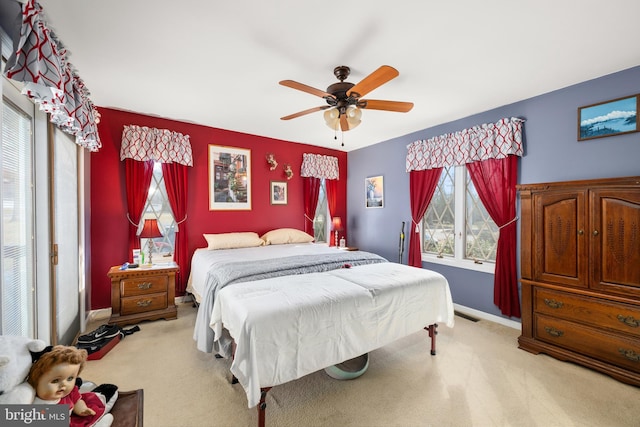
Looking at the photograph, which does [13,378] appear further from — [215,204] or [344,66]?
[215,204]

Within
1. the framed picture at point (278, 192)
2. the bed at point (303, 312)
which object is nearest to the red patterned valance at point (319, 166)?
the framed picture at point (278, 192)

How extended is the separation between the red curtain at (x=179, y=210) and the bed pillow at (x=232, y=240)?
1.06 ft

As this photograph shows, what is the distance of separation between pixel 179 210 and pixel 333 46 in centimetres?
293

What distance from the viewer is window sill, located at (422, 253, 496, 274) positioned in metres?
3.33

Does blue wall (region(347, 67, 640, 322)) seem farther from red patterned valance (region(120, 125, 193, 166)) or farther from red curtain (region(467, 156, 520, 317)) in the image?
red patterned valance (region(120, 125, 193, 166))

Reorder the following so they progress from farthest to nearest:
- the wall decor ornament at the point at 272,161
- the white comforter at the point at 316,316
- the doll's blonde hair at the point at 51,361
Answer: the wall decor ornament at the point at 272,161, the white comforter at the point at 316,316, the doll's blonde hair at the point at 51,361

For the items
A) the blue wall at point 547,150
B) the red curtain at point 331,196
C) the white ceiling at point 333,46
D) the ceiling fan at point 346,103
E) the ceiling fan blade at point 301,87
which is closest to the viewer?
the white ceiling at point 333,46

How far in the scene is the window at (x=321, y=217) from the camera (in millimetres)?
5254

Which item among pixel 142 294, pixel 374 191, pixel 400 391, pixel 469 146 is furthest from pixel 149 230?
pixel 469 146

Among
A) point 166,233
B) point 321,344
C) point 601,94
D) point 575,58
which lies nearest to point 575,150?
point 601,94

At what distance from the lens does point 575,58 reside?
7.17 ft

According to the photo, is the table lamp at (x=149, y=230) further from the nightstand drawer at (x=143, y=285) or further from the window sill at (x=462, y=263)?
the window sill at (x=462, y=263)

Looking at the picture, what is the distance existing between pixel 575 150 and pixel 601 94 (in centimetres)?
52

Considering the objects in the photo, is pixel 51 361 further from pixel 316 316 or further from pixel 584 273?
pixel 584 273
